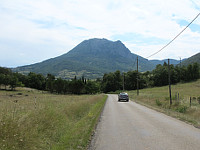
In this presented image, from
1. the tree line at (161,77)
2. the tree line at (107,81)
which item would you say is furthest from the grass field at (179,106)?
the tree line at (161,77)

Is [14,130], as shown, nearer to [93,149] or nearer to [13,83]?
[93,149]

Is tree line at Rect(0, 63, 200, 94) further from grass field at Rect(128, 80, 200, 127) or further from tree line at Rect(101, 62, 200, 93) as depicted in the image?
grass field at Rect(128, 80, 200, 127)

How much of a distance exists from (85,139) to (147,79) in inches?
4699

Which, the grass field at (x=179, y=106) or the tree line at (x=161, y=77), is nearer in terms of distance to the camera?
the grass field at (x=179, y=106)

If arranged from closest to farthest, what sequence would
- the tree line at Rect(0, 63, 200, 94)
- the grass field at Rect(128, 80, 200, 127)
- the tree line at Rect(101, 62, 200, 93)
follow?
the grass field at Rect(128, 80, 200, 127), the tree line at Rect(0, 63, 200, 94), the tree line at Rect(101, 62, 200, 93)

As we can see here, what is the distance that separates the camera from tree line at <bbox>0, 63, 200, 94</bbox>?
96.7 m

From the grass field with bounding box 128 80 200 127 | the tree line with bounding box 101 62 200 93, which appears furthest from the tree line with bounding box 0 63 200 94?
the grass field with bounding box 128 80 200 127

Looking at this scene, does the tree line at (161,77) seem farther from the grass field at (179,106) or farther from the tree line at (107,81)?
the grass field at (179,106)

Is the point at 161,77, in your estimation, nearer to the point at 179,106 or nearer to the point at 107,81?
the point at 107,81

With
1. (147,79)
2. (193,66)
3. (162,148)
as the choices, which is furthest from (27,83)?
(162,148)

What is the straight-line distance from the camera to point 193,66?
379 feet

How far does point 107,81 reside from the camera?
12475cm

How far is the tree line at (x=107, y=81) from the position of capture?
317 ft

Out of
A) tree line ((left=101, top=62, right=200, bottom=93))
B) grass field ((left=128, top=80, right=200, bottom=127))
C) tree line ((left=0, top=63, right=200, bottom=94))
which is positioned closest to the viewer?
grass field ((left=128, top=80, right=200, bottom=127))
